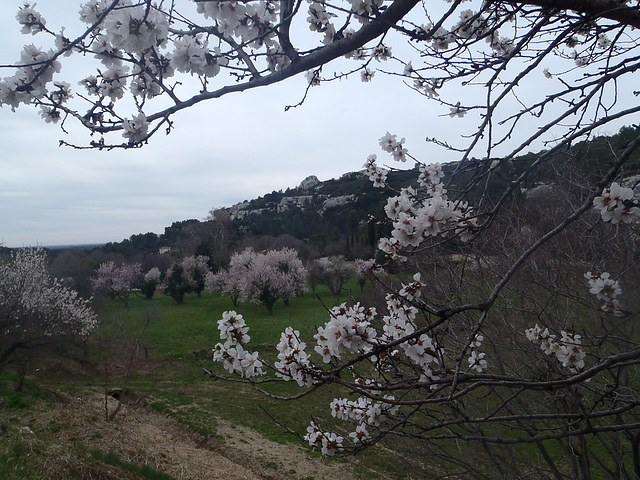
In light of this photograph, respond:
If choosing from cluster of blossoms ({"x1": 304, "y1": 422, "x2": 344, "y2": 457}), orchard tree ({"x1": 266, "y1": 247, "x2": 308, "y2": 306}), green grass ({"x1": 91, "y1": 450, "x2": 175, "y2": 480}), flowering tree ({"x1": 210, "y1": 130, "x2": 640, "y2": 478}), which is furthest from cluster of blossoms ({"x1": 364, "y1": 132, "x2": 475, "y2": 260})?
orchard tree ({"x1": 266, "y1": 247, "x2": 308, "y2": 306})

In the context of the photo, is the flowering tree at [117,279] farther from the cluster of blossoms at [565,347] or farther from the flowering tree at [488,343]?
the cluster of blossoms at [565,347]

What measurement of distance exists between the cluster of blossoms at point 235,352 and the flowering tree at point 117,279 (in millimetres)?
31918

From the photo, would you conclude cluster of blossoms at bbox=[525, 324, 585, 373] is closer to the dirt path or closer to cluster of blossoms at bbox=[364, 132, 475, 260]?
cluster of blossoms at bbox=[364, 132, 475, 260]

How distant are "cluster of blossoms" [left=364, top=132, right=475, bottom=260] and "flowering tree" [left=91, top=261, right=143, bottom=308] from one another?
32.4 metres

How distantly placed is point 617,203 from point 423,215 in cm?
70

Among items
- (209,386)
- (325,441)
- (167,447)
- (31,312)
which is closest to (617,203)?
(325,441)

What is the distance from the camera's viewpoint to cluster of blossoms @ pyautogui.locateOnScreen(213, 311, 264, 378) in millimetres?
2133

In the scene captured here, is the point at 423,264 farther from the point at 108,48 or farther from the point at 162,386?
the point at 162,386

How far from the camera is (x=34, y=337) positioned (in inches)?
401

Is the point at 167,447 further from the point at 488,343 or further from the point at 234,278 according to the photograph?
the point at 234,278

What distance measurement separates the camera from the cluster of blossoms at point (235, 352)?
7.00ft

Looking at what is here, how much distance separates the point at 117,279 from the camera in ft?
105

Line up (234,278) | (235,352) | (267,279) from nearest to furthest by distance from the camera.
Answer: (235,352)
(267,279)
(234,278)

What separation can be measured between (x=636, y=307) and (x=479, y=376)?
3.05 metres
